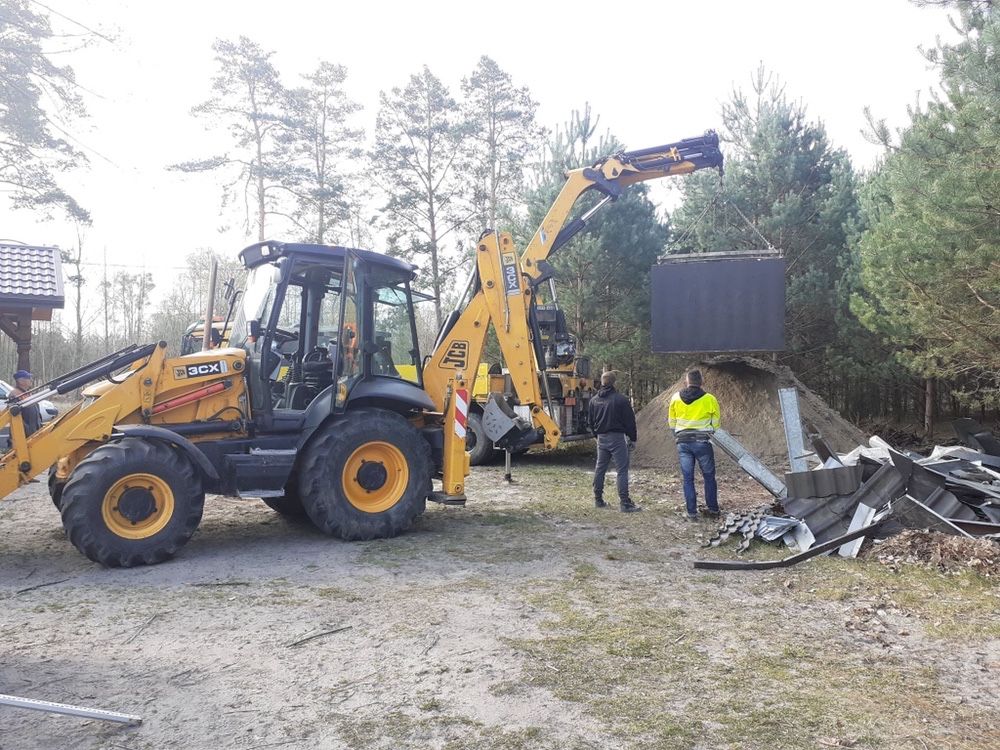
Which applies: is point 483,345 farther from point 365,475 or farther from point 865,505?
point 865,505

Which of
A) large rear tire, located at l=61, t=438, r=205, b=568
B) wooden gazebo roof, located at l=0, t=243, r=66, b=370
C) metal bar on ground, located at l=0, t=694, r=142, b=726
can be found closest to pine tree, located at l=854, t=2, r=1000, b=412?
large rear tire, located at l=61, t=438, r=205, b=568

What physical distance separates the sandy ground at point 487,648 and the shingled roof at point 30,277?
4139 mm

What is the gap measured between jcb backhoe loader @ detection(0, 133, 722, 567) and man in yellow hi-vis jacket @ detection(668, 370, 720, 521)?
2110 millimetres

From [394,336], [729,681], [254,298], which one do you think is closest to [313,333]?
[254,298]

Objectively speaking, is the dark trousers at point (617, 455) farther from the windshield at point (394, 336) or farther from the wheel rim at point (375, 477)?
the wheel rim at point (375, 477)

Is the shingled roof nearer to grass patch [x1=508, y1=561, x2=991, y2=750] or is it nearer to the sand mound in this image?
grass patch [x1=508, y1=561, x2=991, y2=750]

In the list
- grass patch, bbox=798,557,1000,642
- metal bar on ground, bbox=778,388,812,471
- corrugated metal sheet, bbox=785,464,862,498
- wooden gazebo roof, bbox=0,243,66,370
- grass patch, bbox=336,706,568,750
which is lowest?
grass patch, bbox=798,557,1000,642

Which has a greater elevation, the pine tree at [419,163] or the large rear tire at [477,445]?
the pine tree at [419,163]

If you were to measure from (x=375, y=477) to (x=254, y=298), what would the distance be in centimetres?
204

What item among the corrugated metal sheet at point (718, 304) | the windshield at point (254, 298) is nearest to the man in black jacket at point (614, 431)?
the windshield at point (254, 298)

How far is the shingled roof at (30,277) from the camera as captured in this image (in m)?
10.1

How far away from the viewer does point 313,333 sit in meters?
7.27

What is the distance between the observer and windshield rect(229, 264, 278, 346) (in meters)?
7.14

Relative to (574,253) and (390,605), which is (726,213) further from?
(390,605)
